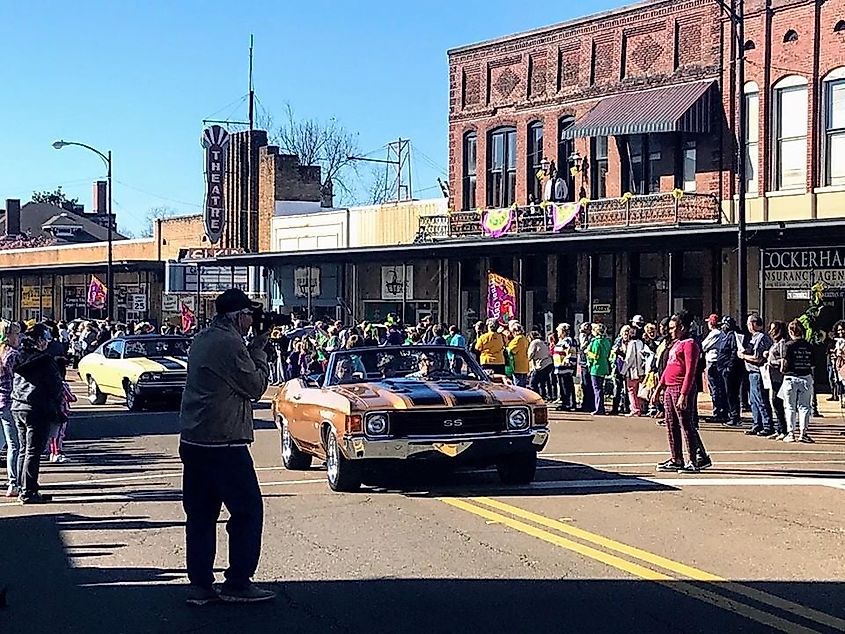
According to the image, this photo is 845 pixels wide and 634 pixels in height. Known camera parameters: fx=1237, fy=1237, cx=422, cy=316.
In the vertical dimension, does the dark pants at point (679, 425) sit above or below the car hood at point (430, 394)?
below

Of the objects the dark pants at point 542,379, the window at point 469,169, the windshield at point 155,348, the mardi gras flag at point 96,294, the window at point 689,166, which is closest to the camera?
the dark pants at point 542,379

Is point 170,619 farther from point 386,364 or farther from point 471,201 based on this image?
point 471,201

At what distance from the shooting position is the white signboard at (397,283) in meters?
39.1

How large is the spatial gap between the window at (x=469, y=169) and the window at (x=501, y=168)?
75cm

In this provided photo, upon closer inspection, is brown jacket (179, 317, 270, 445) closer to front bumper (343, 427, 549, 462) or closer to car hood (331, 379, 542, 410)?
front bumper (343, 427, 549, 462)

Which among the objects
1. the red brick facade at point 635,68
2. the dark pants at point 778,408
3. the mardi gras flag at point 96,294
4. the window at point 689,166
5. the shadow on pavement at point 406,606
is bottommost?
the shadow on pavement at point 406,606

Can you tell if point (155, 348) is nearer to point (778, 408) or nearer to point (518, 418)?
point (778, 408)

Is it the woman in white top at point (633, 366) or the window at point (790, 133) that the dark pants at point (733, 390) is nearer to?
the woman in white top at point (633, 366)

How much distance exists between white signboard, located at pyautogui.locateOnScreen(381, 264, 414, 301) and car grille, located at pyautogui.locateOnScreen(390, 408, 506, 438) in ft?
88.1

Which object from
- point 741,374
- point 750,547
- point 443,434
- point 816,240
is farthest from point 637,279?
point 750,547

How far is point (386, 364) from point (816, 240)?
15.6 meters

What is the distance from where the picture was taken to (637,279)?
103 ft

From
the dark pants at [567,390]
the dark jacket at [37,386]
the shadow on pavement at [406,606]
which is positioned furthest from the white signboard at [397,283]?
the shadow on pavement at [406,606]

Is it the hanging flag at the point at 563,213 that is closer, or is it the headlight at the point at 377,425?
the headlight at the point at 377,425
